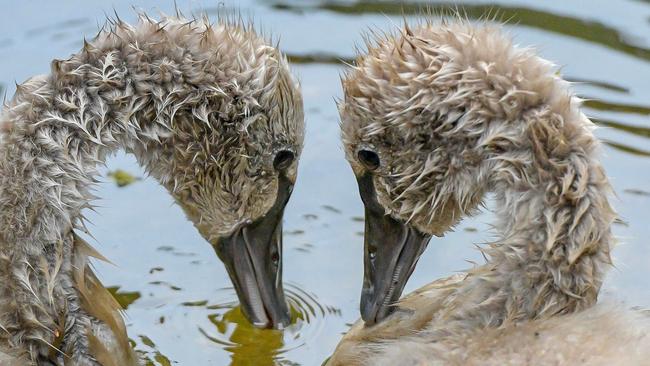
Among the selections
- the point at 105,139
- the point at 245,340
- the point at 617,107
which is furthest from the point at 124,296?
the point at 617,107

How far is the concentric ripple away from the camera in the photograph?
7.49m

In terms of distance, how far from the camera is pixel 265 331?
7633 mm

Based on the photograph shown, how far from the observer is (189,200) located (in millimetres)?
6875

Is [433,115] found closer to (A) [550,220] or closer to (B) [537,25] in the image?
(A) [550,220]

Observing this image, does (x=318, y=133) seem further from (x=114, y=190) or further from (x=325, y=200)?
(x=114, y=190)

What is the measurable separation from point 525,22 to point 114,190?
119 inches

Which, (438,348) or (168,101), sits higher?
(168,101)

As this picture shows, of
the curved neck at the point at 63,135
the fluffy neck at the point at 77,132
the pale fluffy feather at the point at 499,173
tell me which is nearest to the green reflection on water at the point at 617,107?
the pale fluffy feather at the point at 499,173

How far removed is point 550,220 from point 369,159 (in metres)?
0.89

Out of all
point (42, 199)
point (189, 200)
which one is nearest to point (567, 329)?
point (189, 200)

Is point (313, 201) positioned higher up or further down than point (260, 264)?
further down

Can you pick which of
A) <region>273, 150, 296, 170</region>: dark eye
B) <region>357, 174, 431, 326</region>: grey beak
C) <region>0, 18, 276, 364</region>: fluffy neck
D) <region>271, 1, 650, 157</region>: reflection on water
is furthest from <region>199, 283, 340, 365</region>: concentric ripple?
<region>271, 1, 650, 157</region>: reflection on water

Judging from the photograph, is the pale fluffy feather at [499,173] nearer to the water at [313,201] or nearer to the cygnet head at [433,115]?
the cygnet head at [433,115]

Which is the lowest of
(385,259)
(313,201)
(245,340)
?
(245,340)
